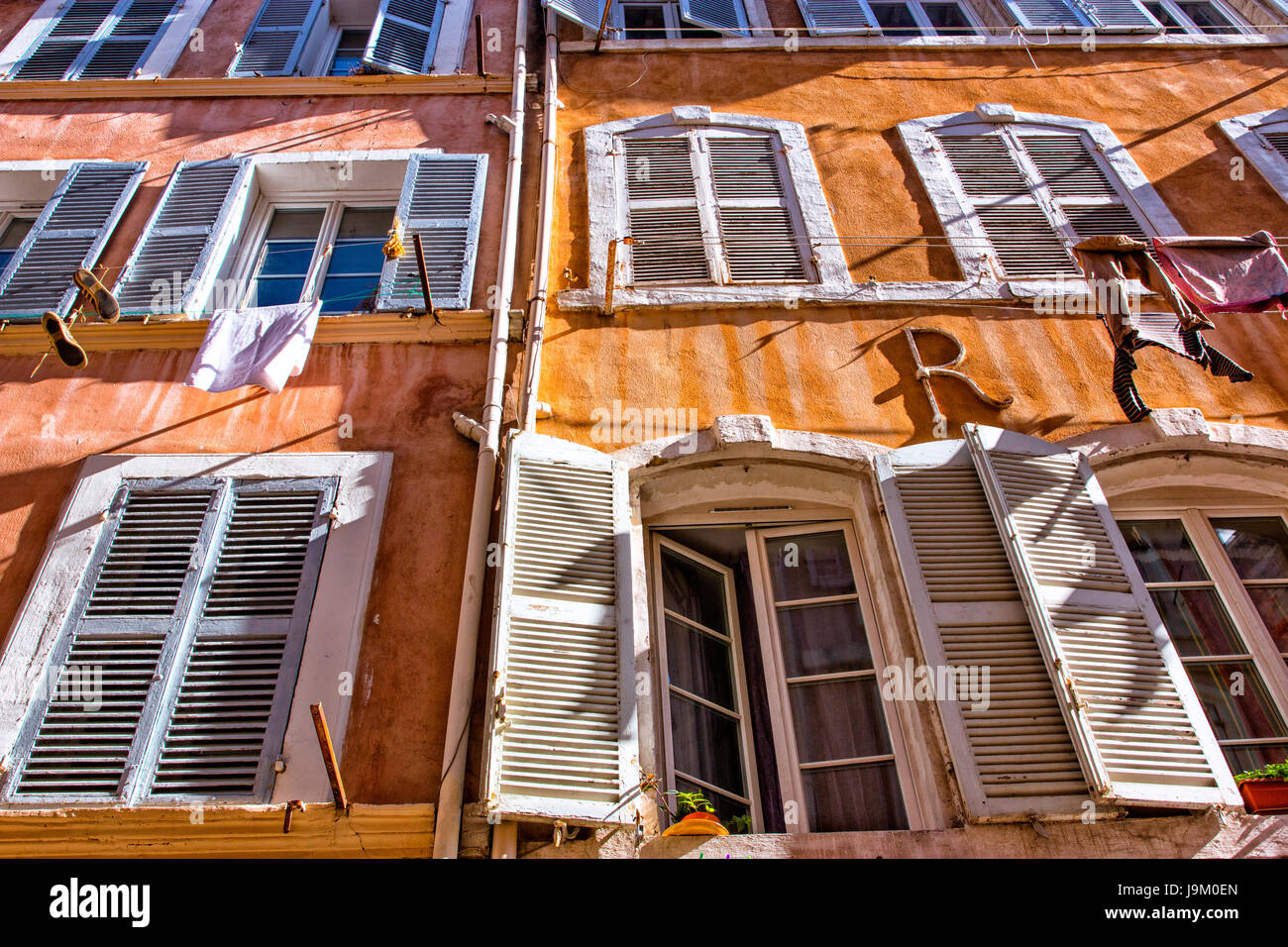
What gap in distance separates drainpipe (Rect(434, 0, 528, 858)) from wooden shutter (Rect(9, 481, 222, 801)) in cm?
121

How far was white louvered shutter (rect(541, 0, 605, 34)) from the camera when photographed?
770cm

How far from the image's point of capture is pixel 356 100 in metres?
7.40

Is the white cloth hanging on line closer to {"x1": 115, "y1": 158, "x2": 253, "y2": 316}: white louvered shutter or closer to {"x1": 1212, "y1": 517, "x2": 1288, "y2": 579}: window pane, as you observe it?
{"x1": 115, "y1": 158, "x2": 253, "y2": 316}: white louvered shutter

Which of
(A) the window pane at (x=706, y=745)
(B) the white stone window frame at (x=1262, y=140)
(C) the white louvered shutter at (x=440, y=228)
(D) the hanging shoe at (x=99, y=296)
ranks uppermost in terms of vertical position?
(B) the white stone window frame at (x=1262, y=140)

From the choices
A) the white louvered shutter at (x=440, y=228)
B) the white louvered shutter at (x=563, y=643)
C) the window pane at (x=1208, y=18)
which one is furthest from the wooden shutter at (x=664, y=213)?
the window pane at (x=1208, y=18)

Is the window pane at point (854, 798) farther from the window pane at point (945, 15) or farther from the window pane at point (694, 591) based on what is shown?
the window pane at point (945, 15)

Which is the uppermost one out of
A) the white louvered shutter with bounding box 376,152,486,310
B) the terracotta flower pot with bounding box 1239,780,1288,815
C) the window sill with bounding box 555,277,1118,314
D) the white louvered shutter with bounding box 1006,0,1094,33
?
the white louvered shutter with bounding box 1006,0,1094,33

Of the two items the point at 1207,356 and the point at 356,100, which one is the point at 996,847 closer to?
the point at 1207,356

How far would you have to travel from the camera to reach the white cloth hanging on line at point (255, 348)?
15.7 feet

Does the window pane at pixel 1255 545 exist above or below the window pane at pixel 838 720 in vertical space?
above

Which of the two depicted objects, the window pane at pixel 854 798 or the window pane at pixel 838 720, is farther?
the window pane at pixel 838 720

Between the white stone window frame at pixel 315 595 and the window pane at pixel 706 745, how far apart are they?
135 centimetres

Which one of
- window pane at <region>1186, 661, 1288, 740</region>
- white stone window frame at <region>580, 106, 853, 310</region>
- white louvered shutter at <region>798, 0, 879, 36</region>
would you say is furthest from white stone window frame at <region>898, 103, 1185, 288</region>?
window pane at <region>1186, 661, 1288, 740</region>

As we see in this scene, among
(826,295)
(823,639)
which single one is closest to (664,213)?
(826,295)
